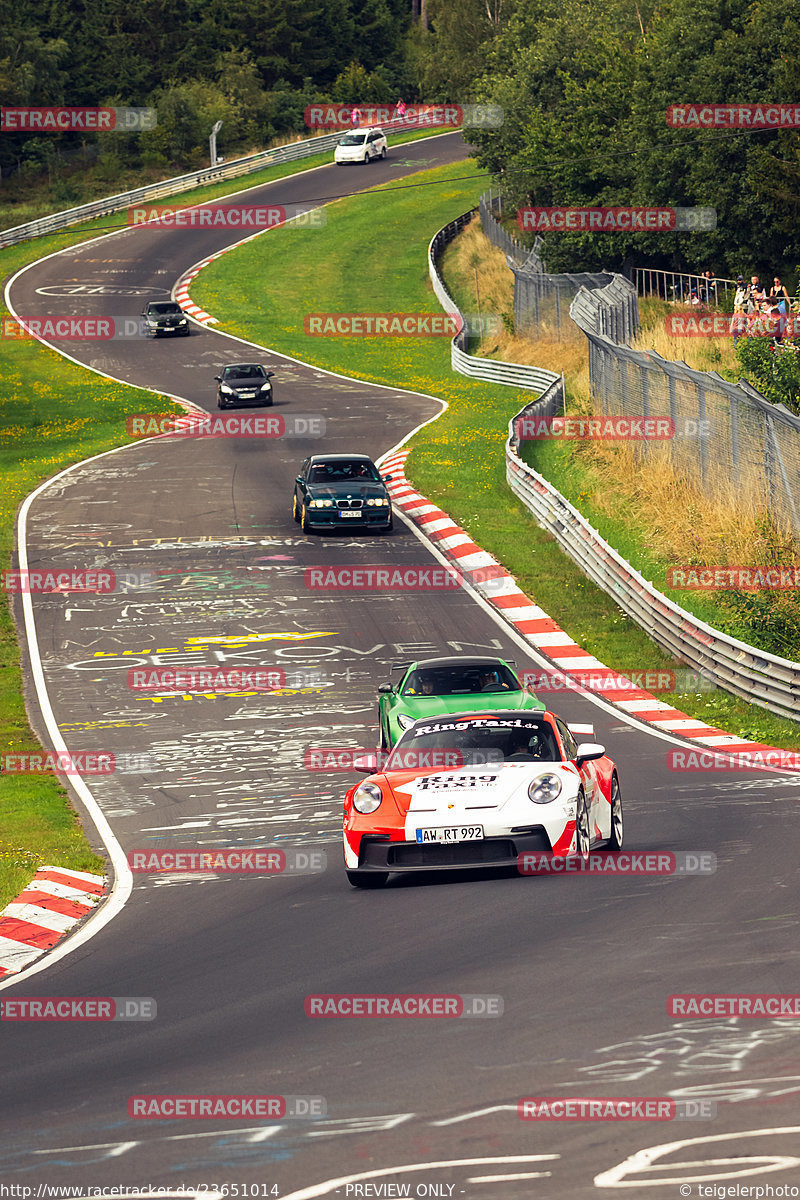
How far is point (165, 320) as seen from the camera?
6269 cm

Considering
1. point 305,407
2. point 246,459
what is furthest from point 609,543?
point 305,407

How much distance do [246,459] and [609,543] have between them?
47.8ft

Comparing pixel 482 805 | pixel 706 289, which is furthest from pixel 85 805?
pixel 706 289

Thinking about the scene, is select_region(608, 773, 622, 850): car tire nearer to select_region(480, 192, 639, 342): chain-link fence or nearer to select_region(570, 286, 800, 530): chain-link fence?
select_region(570, 286, 800, 530): chain-link fence

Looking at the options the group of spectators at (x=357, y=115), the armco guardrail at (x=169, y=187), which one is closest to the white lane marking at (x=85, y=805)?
the armco guardrail at (x=169, y=187)

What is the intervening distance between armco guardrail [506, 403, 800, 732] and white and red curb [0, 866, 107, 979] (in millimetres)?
9526

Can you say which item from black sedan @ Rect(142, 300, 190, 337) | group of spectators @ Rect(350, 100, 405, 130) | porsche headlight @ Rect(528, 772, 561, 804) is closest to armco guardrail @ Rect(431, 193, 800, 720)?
porsche headlight @ Rect(528, 772, 561, 804)

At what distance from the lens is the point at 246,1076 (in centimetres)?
873

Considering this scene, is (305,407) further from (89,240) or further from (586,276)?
(89,240)

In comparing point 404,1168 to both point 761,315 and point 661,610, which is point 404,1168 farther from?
point 761,315

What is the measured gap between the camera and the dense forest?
160ft

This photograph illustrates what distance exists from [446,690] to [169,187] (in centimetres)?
7544

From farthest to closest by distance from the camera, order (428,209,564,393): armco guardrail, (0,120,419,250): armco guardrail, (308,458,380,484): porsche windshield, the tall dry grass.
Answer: (0,120,419,250): armco guardrail → (428,209,564,393): armco guardrail → (308,458,380,484): porsche windshield → the tall dry grass

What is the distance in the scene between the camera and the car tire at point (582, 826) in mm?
13039
